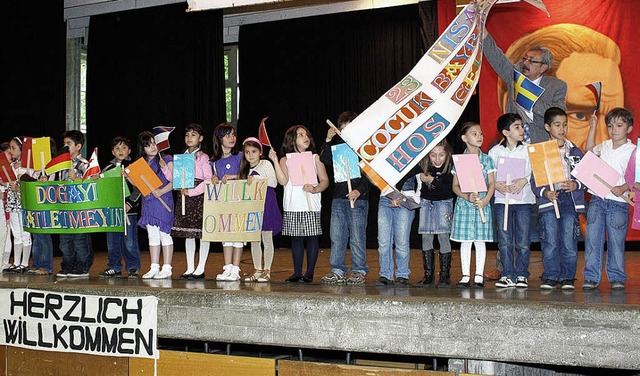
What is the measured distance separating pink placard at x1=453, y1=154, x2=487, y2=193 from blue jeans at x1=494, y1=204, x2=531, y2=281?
0.27 meters

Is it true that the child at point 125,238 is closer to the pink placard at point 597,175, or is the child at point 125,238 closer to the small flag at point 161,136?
the small flag at point 161,136

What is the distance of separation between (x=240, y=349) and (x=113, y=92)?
7.10 m

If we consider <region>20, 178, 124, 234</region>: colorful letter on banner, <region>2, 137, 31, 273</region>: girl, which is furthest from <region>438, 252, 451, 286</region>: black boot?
<region>2, 137, 31, 273</region>: girl

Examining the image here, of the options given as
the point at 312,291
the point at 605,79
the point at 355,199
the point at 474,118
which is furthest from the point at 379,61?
the point at 312,291

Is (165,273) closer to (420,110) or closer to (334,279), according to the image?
(334,279)

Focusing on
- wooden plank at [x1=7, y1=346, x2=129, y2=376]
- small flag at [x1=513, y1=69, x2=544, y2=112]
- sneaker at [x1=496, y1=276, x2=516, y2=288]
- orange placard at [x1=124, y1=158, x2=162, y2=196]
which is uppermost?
small flag at [x1=513, y1=69, x2=544, y2=112]

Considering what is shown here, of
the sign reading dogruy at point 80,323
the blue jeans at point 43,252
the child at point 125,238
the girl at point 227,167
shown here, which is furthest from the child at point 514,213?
the blue jeans at point 43,252

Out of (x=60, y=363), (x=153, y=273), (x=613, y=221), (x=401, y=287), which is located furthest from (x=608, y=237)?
(x=60, y=363)

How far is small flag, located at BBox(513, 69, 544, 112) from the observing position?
536cm

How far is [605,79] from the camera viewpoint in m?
9.24

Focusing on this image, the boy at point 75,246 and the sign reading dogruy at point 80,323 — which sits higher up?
the boy at point 75,246

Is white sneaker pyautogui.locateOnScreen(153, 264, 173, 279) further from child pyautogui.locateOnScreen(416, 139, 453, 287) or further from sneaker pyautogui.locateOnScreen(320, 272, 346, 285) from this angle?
child pyautogui.locateOnScreen(416, 139, 453, 287)

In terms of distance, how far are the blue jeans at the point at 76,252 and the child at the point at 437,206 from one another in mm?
2952

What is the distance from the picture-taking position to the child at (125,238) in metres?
6.43
